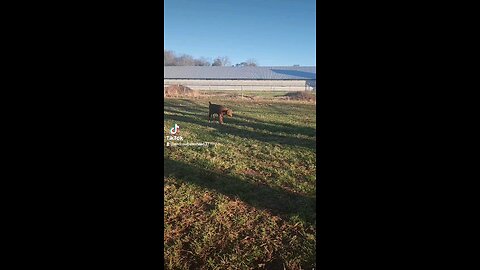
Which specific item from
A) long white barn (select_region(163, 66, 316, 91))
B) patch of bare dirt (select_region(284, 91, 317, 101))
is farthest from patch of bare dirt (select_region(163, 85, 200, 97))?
patch of bare dirt (select_region(284, 91, 317, 101))

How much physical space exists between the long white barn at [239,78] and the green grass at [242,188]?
0.26ft

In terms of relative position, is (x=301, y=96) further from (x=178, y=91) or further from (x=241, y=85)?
(x=178, y=91)

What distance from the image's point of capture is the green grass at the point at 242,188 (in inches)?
44.9

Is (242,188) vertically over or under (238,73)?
under

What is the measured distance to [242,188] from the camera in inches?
51.4

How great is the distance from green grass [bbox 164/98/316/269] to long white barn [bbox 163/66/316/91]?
8 cm

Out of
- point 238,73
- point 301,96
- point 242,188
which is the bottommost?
point 242,188

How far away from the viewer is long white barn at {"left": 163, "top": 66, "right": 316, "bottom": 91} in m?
1.27

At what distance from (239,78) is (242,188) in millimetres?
523

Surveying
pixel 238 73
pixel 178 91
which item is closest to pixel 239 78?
pixel 238 73
